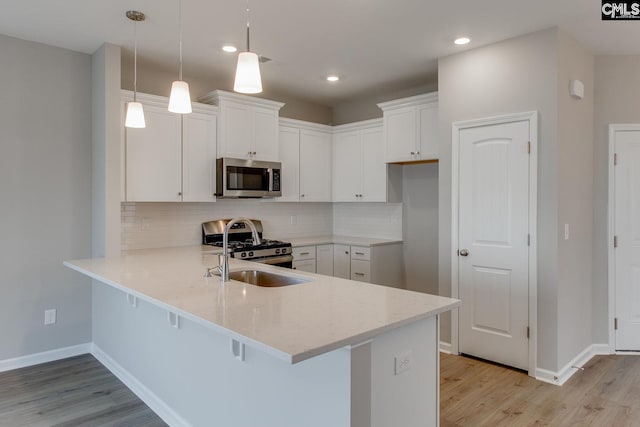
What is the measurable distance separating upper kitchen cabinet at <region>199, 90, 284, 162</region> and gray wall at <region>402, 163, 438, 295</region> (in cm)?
166

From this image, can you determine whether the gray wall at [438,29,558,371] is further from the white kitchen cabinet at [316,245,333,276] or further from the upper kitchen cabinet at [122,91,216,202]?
the upper kitchen cabinet at [122,91,216,202]

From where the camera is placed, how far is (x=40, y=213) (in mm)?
3521

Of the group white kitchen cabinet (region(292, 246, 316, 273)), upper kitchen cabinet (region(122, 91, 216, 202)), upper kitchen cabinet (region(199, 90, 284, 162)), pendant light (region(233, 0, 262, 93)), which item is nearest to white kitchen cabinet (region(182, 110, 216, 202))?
upper kitchen cabinet (region(122, 91, 216, 202))

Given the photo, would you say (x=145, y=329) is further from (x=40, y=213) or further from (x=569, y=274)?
(x=569, y=274)

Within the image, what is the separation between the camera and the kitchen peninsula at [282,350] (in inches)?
61.2

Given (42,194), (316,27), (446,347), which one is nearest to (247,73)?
(316,27)

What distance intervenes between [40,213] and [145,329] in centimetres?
156

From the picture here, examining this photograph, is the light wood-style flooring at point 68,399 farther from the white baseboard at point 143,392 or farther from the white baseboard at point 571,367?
the white baseboard at point 571,367

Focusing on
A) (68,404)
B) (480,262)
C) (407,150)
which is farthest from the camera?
(407,150)

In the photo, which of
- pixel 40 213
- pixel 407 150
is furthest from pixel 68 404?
pixel 407 150

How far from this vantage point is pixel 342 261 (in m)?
4.97

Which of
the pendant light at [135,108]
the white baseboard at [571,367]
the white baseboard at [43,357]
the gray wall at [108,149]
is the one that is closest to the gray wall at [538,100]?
the white baseboard at [571,367]

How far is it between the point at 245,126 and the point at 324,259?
1.81m

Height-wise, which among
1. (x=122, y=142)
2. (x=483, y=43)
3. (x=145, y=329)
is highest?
(x=483, y=43)
